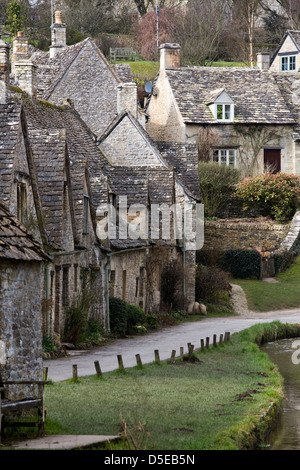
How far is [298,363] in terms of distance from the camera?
23.8m

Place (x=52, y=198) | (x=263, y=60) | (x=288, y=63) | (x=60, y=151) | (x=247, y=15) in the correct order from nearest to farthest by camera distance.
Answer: (x=52, y=198) → (x=60, y=151) → (x=263, y=60) → (x=288, y=63) → (x=247, y=15)

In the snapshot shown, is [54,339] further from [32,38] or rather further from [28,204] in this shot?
[32,38]

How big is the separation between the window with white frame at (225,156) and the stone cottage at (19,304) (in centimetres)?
4238

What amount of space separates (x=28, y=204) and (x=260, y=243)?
79.8ft

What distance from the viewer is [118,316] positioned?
92.9 feet

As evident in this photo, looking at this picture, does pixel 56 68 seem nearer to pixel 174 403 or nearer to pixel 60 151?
pixel 60 151

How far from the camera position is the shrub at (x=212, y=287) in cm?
3844

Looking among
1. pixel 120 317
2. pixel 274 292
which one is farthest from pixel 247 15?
pixel 120 317

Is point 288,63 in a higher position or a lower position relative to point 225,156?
higher

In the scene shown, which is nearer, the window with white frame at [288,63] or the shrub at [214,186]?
the shrub at [214,186]

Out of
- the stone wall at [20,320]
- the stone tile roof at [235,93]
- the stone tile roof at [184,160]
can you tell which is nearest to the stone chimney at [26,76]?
the stone tile roof at [184,160]

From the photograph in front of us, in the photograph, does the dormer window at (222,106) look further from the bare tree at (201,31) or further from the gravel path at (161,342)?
the bare tree at (201,31)

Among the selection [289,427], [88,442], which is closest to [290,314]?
[289,427]

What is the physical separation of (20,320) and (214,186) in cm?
3687
